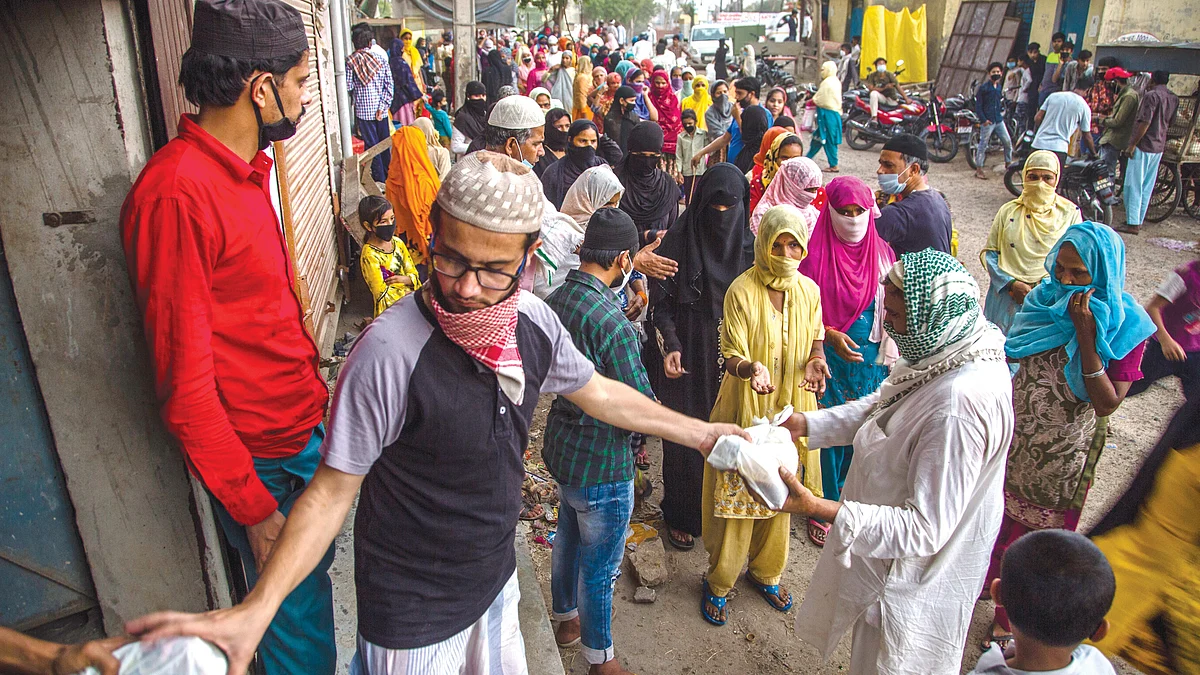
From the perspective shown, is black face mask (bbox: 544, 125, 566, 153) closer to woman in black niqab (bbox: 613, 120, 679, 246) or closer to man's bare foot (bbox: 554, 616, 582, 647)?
woman in black niqab (bbox: 613, 120, 679, 246)

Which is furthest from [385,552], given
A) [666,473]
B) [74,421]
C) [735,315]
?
[666,473]

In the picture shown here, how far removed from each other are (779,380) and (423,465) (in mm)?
2212

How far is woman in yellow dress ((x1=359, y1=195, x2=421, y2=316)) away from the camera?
17.0 ft

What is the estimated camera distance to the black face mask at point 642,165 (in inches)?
213

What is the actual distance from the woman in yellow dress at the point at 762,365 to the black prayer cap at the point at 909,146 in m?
1.99

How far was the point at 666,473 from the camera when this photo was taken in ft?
13.9

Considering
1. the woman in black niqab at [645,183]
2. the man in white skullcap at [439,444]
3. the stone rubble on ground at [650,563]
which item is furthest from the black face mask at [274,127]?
the woman in black niqab at [645,183]

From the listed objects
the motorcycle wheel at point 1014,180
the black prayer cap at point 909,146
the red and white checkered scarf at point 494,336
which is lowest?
the motorcycle wheel at point 1014,180

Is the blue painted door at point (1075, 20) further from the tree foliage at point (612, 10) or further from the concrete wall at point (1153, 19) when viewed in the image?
the tree foliage at point (612, 10)

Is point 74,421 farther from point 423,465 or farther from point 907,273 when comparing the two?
point 907,273

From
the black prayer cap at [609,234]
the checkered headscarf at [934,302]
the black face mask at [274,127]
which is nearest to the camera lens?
the black face mask at [274,127]

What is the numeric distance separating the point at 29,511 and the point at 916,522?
2.52 metres

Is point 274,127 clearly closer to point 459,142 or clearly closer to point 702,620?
point 702,620

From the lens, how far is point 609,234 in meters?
2.95
